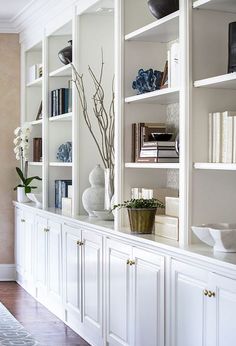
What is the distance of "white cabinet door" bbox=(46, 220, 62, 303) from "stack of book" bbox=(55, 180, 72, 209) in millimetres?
414

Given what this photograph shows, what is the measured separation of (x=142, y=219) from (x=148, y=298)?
51 centimetres

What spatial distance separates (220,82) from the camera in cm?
345

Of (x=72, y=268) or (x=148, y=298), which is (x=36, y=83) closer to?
(x=72, y=268)

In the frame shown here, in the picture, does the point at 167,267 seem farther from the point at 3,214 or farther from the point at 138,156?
the point at 3,214

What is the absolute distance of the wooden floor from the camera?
516 cm

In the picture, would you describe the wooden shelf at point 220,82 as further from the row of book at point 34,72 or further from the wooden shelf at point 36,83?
the row of book at point 34,72

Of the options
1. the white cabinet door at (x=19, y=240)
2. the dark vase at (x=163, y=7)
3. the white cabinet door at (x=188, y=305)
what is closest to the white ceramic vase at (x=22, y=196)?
the white cabinet door at (x=19, y=240)

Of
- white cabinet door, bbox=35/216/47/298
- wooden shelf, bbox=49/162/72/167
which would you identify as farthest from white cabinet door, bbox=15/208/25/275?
wooden shelf, bbox=49/162/72/167

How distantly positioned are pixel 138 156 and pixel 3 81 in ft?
11.7

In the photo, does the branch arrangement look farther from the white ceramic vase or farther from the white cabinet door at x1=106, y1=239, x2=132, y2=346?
the white ceramic vase

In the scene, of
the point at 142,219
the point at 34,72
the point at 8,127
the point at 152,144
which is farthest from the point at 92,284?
the point at 8,127

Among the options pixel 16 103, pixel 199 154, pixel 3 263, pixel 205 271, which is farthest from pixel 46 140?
pixel 205 271

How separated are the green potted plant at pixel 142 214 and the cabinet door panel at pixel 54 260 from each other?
1.59 metres

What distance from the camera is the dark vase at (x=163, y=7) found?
4.09 meters
